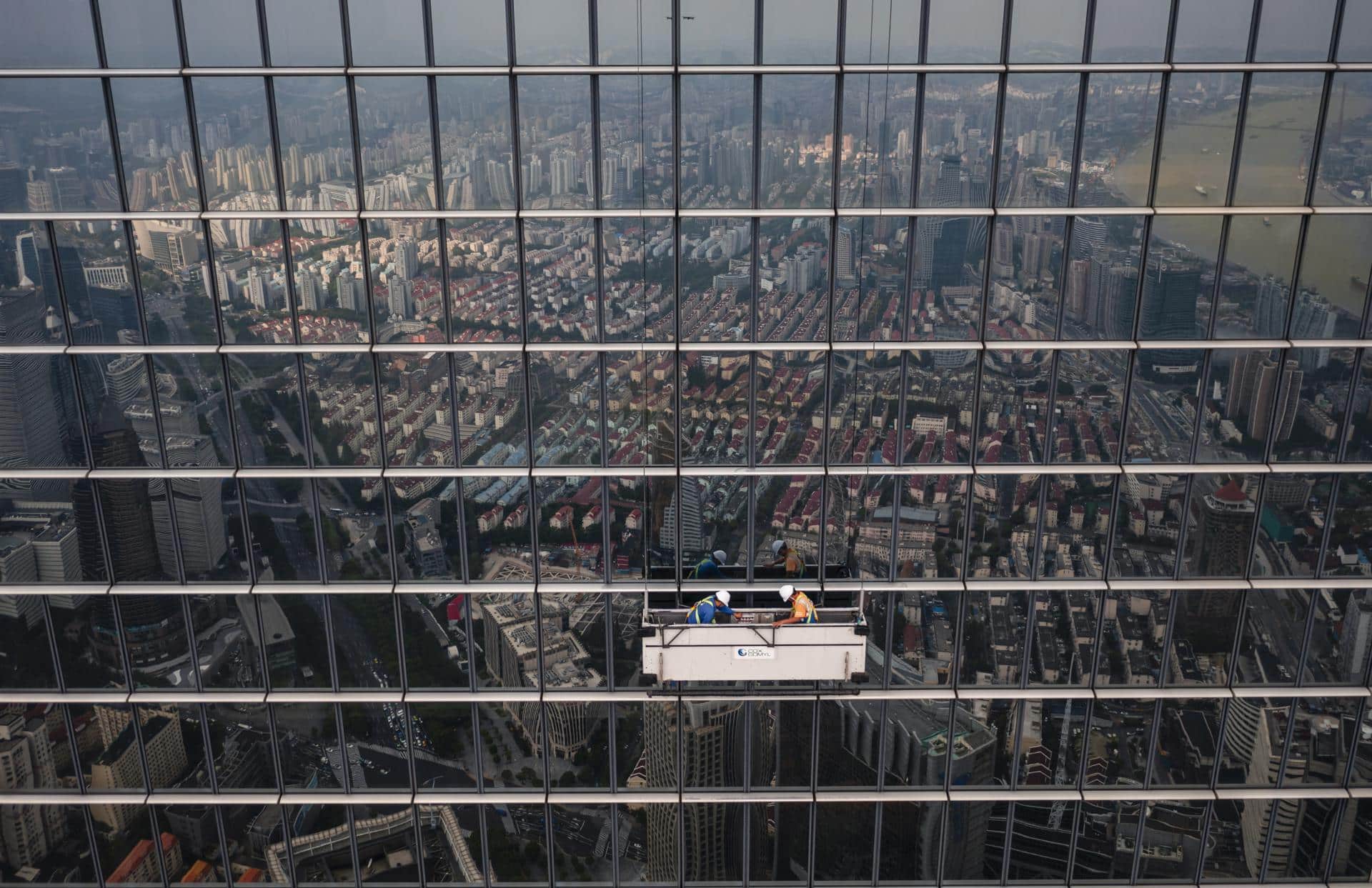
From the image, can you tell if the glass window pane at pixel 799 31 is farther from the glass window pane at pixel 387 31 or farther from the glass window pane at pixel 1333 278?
the glass window pane at pixel 1333 278

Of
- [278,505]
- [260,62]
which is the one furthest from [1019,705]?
[260,62]

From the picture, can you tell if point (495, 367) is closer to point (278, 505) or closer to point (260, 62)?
point (278, 505)

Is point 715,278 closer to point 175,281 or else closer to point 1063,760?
point 175,281

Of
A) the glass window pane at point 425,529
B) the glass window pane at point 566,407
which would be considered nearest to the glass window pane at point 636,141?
the glass window pane at point 566,407

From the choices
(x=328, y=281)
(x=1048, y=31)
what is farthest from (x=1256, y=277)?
(x=328, y=281)

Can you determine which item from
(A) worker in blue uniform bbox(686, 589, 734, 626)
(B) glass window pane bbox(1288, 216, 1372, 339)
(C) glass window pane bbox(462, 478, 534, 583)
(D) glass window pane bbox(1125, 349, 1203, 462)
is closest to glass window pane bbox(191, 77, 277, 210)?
(C) glass window pane bbox(462, 478, 534, 583)

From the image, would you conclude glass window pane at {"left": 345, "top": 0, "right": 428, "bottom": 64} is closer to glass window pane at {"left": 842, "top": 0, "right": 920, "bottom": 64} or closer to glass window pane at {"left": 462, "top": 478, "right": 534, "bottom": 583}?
glass window pane at {"left": 842, "top": 0, "right": 920, "bottom": 64}

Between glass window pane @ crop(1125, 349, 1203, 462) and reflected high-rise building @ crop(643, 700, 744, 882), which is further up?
glass window pane @ crop(1125, 349, 1203, 462)
